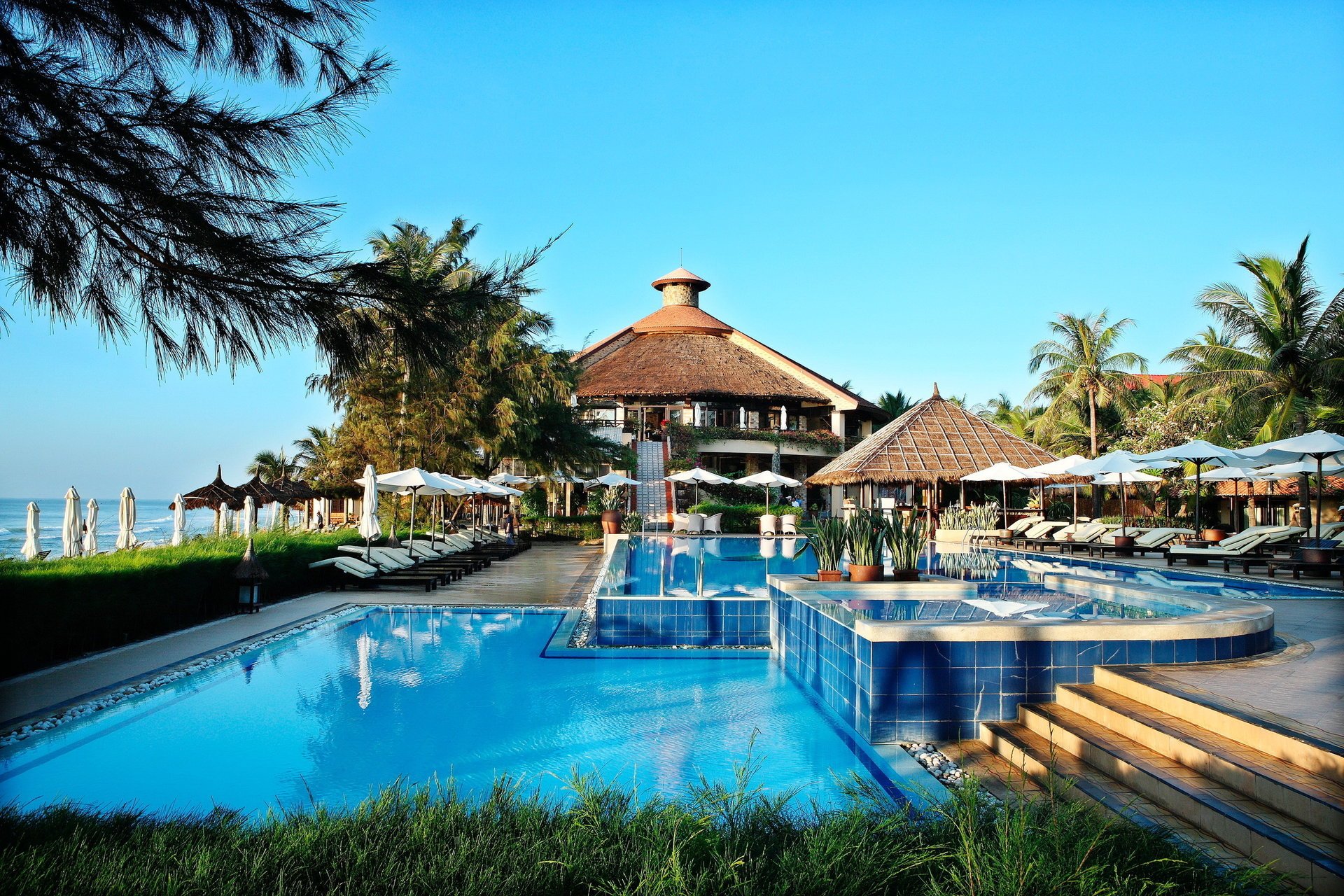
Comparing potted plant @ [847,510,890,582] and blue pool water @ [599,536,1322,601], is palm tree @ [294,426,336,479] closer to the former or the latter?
blue pool water @ [599,536,1322,601]

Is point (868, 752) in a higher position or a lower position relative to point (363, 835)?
lower

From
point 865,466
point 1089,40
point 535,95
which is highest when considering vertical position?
point 1089,40

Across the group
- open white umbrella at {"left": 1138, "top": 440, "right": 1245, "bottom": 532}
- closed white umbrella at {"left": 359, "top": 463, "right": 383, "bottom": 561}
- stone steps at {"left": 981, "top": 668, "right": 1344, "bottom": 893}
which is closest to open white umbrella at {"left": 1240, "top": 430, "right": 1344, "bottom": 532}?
open white umbrella at {"left": 1138, "top": 440, "right": 1245, "bottom": 532}

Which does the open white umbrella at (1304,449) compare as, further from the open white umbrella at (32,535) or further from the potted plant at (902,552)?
the open white umbrella at (32,535)

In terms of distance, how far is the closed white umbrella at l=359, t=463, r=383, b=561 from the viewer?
13.5m

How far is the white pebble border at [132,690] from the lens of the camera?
5.24 metres

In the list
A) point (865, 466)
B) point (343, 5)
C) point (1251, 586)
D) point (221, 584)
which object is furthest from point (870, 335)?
point (343, 5)

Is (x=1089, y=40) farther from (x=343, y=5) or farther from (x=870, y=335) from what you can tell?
(x=870, y=335)

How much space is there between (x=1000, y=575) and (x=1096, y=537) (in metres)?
7.83

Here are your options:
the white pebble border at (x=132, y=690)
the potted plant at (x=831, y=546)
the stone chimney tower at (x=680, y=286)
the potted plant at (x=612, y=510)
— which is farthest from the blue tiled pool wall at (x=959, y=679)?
the stone chimney tower at (x=680, y=286)

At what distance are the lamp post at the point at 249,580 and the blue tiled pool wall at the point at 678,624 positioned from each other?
429 cm

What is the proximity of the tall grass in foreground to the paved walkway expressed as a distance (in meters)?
3.31

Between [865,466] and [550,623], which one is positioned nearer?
[550,623]

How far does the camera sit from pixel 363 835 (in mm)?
2959
